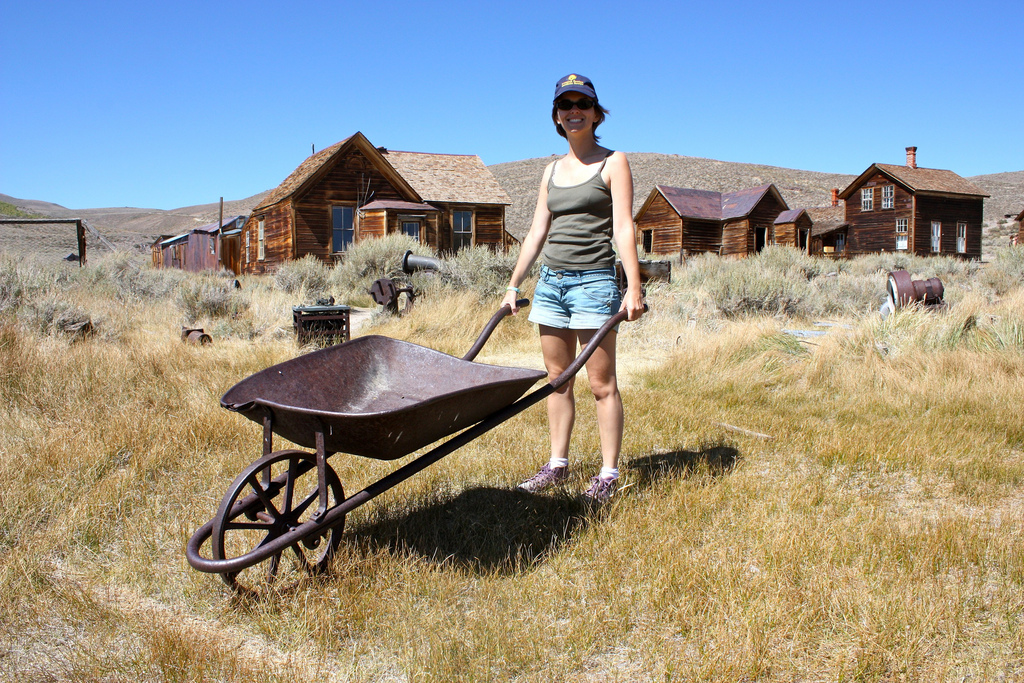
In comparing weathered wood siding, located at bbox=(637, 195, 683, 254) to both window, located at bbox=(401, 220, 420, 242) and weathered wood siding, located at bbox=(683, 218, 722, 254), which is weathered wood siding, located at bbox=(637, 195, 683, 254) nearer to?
weathered wood siding, located at bbox=(683, 218, 722, 254)

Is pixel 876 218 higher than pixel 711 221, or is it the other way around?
pixel 876 218

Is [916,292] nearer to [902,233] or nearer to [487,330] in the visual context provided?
[487,330]

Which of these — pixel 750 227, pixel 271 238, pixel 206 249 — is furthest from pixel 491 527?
pixel 750 227

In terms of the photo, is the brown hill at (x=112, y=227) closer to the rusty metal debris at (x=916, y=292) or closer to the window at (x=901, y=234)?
the rusty metal debris at (x=916, y=292)

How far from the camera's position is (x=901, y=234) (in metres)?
34.6

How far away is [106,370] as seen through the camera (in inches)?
207

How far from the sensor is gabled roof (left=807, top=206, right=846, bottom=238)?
38125mm

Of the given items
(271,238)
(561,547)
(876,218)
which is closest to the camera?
(561,547)

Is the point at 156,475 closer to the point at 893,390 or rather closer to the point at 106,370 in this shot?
the point at 106,370

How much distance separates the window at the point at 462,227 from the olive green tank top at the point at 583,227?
2087 centimetres

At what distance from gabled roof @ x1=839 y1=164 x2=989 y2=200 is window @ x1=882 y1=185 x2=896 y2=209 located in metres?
0.53

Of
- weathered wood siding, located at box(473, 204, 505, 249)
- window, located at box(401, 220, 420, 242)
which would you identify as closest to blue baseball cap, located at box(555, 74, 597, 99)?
window, located at box(401, 220, 420, 242)

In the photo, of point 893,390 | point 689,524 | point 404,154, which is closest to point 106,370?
point 689,524

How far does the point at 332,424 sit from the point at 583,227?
1.54 meters
